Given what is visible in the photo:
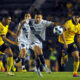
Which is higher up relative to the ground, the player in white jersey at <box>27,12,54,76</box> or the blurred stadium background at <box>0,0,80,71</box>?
the blurred stadium background at <box>0,0,80,71</box>

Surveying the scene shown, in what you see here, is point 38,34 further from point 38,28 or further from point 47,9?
point 47,9

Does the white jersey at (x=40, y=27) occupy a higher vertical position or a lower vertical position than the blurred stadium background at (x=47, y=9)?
lower

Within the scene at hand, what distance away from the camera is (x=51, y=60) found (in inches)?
670

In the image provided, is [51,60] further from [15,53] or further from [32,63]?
[15,53]

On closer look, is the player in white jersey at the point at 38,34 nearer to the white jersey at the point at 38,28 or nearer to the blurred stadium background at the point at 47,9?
the white jersey at the point at 38,28

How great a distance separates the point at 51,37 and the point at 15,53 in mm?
1934

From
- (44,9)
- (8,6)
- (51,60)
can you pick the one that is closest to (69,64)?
(51,60)

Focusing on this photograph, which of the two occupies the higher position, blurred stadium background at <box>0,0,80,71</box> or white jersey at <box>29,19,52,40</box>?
blurred stadium background at <box>0,0,80,71</box>

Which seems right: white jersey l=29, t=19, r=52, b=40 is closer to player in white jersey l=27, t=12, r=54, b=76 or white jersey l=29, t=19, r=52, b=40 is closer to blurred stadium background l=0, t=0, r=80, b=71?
player in white jersey l=27, t=12, r=54, b=76

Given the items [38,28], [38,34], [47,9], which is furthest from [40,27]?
[47,9]

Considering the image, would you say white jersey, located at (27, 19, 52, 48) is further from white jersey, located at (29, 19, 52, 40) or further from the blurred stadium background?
the blurred stadium background

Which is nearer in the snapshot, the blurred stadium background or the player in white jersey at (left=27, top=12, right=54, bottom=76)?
the player in white jersey at (left=27, top=12, right=54, bottom=76)

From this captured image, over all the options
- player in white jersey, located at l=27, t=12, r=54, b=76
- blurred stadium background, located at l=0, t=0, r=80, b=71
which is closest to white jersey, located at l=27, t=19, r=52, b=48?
player in white jersey, located at l=27, t=12, r=54, b=76

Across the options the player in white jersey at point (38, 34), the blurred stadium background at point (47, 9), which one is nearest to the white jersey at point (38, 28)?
the player in white jersey at point (38, 34)
